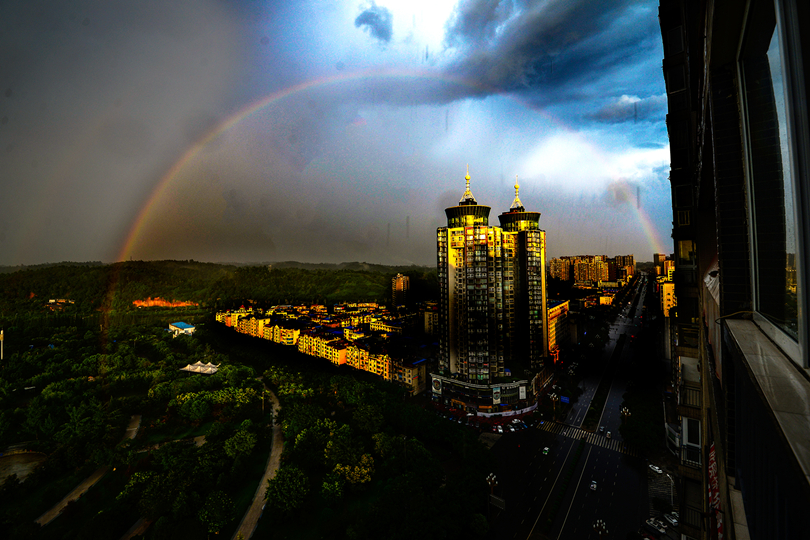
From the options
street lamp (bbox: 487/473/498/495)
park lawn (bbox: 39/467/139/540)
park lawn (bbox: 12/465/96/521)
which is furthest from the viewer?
street lamp (bbox: 487/473/498/495)

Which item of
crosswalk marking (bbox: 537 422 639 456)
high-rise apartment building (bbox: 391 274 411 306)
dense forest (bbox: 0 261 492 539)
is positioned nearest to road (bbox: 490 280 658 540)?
crosswalk marking (bbox: 537 422 639 456)

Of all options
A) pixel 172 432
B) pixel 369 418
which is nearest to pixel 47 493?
pixel 172 432

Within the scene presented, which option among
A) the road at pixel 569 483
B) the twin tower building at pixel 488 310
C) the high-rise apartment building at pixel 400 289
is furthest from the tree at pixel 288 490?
the high-rise apartment building at pixel 400 289

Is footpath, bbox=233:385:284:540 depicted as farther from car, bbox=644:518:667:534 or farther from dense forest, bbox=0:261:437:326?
dense forest, bbox=0:261:437:326

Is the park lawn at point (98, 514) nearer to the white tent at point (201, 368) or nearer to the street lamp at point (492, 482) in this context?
the white tent at point (201, 368)

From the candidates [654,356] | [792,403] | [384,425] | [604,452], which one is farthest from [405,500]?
[654,356]

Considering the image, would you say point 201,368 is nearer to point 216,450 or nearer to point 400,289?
point 216,450
